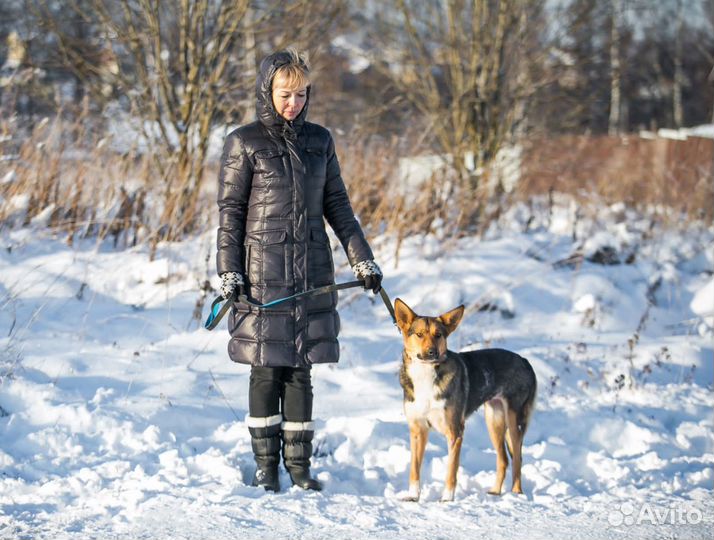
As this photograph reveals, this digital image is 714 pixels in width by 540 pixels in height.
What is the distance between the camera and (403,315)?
3707mm

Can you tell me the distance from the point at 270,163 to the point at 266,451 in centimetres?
136

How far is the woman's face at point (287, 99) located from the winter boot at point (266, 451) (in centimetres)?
145

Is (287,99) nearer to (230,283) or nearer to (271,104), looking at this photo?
(271,104)

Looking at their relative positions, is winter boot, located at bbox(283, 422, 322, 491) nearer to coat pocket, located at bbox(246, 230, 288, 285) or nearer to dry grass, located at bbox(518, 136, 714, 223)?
coat pocket, located at bbox(246, 230, 288, 285)

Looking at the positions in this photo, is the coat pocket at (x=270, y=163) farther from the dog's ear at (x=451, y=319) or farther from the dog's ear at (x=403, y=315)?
the dog's ear at (x=451, y=319)

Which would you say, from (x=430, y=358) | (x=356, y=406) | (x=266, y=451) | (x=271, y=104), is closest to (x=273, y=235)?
(x=271, y=104)

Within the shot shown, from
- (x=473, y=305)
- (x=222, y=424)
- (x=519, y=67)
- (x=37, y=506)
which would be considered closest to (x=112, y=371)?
(x=222, y=424)

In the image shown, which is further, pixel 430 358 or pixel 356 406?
pixel 356 406

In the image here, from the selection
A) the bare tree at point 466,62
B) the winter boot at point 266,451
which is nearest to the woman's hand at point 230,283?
the winter boot at point 266,451

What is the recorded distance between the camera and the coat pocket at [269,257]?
364 centimetres

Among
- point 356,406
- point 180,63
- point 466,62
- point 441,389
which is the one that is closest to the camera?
point 441,389

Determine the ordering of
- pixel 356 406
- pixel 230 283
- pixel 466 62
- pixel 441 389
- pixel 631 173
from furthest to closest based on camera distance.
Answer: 1. pixel 631 173
2. pixel 466 62
3. pixel 356 406
4. pixel 441 389
5. pixel 230 283

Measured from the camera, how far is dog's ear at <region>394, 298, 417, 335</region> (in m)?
3.69

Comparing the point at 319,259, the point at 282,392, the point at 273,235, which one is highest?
the point at 273,235
